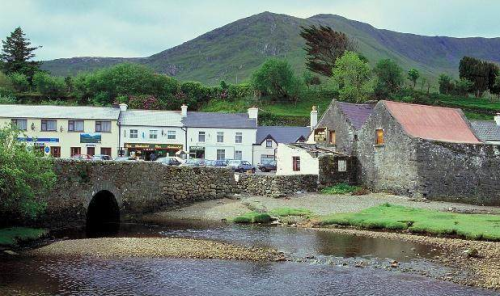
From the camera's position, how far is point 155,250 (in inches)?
1086

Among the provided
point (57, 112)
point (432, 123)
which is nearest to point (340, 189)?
point (432, 123)

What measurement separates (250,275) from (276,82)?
8826 cm

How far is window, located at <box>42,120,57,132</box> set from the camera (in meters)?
75.6

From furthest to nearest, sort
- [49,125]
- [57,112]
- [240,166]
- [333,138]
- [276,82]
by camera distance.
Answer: [276,82] < [57,112] < [49,125] < [240,166] < [333,138]

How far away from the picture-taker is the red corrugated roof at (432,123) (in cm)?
4888

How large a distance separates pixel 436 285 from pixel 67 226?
904 inches

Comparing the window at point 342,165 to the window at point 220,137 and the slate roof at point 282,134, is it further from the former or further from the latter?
the window at point 220,137

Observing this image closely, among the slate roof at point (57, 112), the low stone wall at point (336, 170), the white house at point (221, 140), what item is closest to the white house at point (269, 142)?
the white house at point (221, 140)

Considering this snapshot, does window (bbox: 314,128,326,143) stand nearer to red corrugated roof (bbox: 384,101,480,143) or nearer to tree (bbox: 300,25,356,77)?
red corrugated roof (bbox: 384,101,480,143)

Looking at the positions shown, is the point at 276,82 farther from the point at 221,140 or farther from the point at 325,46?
the point at 221,140

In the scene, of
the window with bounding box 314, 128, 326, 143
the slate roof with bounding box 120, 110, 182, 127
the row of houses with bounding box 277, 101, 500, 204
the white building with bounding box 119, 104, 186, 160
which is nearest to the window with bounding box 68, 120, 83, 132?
the white building with bounding box 119, 104, 186, 160

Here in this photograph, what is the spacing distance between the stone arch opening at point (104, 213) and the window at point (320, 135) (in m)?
24.6

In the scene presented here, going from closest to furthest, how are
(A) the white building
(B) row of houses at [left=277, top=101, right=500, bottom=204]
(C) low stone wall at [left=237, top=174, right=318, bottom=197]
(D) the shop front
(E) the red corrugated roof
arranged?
(B) row of houses at [left=277, top=101, right=500, bottom=204]
(C) low stone wall at [left=237, top=174, right=318, bottom=197]
(E) the red corrugated roof
(A) the white building
(D) the shop front

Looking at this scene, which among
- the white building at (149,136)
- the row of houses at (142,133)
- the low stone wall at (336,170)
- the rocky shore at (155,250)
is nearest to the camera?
the rocky shore at (155,250)
